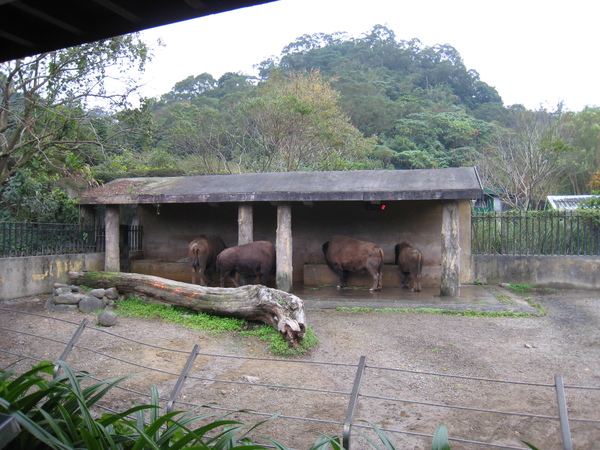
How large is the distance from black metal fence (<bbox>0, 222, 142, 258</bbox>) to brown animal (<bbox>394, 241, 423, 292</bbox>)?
772 cm

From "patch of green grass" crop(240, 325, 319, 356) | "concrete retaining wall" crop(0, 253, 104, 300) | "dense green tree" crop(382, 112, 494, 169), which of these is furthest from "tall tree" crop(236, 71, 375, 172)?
"patch of green grass" crop(240, 325, 319, 356)

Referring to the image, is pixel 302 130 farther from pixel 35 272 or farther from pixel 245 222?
pixel 35 272

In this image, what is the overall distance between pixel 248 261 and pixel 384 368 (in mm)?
8312

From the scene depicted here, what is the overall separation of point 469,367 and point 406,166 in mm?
Result: 27785

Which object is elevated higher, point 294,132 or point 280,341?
point 294,132

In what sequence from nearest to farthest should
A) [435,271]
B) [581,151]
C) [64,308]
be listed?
[64,308], [435,271], [581,151]

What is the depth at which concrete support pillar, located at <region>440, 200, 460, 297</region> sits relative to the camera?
35.8ft

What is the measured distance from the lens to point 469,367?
692 centimetres

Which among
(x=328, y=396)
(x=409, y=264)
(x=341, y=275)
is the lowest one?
(x=328, y=396)

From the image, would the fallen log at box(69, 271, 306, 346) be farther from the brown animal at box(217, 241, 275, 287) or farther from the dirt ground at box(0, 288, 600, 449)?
the brown animal at box(217, 241, 275, 287)

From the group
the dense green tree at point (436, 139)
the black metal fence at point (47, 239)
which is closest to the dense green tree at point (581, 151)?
the dense green tree at point (436, 139)

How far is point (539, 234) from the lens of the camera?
12914 millimetres

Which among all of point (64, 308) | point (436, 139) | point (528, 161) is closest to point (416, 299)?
point (64, 308)

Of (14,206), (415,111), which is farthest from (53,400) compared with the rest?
(415,111)
